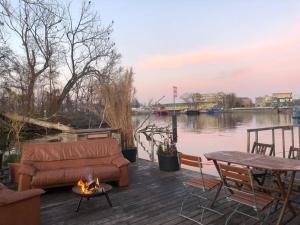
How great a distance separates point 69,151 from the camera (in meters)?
5.58

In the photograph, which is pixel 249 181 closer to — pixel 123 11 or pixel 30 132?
pixel 123 11

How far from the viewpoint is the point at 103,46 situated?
18.5 meters

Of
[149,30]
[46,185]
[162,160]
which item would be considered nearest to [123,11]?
[149,30]

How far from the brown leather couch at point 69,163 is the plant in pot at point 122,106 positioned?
5.34 ft

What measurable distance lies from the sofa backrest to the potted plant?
1.11 m

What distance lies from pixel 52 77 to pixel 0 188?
13.7 m

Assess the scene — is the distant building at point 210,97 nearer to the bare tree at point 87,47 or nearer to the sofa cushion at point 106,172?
the bare tree at point 87,47

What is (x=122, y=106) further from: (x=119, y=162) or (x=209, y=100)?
(x=209, y=100)

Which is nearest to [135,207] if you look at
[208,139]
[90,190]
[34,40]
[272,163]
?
[90,190]

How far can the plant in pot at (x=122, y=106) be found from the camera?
7.35 m

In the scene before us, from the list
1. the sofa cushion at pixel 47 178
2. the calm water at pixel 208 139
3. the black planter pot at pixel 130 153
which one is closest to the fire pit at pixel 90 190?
the sofa cushion at pixel 47 178

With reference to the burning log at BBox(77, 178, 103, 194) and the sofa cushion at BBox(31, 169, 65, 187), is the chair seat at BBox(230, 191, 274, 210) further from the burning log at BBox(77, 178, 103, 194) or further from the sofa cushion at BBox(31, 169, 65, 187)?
the sofa cushion at BBox(31, 169, 65, 187)

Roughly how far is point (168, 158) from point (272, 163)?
3.03 metres

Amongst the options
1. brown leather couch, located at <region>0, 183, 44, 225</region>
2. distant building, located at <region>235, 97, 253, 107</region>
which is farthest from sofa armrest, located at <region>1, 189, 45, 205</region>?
distant building, located at <region>235, 97, 253, 107</region>
